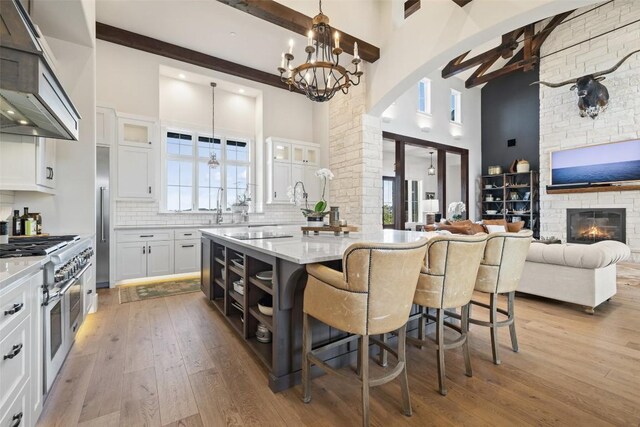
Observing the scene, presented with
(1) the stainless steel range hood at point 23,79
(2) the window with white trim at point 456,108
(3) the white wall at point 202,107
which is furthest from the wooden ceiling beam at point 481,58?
(1) the stainless steel range hood at point 23,79

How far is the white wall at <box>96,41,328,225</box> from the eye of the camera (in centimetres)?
462

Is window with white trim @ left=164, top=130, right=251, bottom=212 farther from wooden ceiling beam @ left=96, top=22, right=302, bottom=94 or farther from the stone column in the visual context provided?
the stone column

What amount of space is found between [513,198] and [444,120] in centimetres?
290

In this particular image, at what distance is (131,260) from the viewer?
14.0ft

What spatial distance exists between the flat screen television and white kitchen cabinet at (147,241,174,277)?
28.3ft

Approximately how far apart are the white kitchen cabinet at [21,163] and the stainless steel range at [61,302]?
64 centimetres

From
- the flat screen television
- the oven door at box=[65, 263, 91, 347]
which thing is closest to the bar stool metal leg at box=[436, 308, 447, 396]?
the oven door at box=[65, 263, 91, 347]

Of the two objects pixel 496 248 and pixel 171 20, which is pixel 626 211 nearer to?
pixel 496 248

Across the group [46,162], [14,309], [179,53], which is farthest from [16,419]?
[179,53]

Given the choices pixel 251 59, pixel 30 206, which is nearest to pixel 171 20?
pixel 251 59

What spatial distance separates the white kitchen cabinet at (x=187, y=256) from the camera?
15.3 feet

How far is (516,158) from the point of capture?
26.4 ft

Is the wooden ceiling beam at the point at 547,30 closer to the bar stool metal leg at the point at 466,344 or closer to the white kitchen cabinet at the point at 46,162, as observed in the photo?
the bar stool metal leg at the point at 466,344

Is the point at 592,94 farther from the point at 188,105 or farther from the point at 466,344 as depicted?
the point at 188,105
